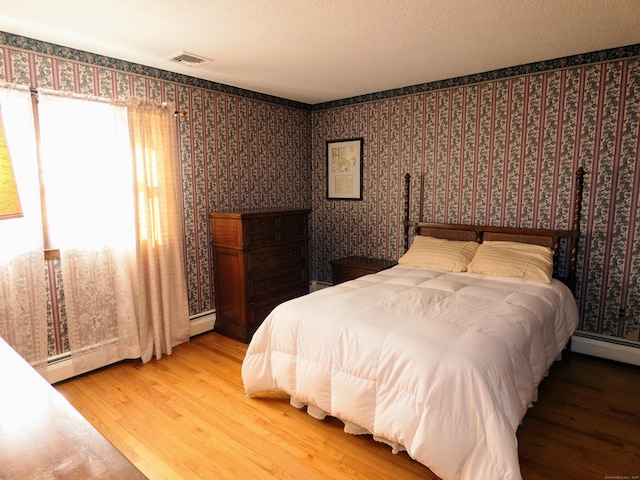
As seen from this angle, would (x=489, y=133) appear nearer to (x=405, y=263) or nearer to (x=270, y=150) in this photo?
(x=405, y=263)

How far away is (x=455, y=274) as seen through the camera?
331cm

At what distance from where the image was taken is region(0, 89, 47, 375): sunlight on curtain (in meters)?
2.57

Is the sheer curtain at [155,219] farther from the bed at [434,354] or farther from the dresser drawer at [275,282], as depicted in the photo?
the bed at [434,354]

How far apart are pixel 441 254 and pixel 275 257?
1.59 metres

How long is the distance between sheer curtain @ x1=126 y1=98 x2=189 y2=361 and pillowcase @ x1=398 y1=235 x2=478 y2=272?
2126 mm

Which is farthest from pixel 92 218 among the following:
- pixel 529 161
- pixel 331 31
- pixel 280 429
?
pixel 529 161

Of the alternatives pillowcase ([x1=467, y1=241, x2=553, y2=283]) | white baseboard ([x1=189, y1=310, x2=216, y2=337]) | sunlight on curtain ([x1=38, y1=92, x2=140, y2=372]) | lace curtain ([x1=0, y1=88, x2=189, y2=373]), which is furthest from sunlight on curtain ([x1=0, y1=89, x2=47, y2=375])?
pillowcase ([x1=467, y1=241, x2=553, y2=283])

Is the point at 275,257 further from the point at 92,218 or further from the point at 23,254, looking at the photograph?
the point at 23,254

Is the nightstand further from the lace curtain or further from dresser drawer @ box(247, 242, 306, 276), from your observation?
the lace curtain

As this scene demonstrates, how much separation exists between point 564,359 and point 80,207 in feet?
13.2

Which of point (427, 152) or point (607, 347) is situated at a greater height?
point (427, 152)

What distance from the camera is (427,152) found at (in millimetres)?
4020

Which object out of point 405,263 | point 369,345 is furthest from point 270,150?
point 369,345

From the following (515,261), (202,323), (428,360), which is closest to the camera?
(428,360)
